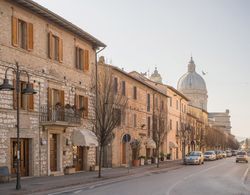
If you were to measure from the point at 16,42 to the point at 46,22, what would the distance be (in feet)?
12.9

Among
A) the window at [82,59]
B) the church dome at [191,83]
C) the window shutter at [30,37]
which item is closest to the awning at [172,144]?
the window at [82,59]

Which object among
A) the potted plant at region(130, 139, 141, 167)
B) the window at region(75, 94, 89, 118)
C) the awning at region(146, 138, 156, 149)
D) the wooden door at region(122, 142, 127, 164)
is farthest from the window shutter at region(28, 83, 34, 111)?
the awning at region(146, 138, 156, 149)

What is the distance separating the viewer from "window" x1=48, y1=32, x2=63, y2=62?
31031 millimetres

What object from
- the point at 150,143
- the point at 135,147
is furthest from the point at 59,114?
the point at 150,143

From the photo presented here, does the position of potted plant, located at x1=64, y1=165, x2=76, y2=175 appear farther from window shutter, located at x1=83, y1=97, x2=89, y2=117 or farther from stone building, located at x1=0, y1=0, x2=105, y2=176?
window shutter, located at x1=83, y1=97, x2=89, y2=117

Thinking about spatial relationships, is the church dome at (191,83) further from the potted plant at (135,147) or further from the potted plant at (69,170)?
the potted plant at (69,170)

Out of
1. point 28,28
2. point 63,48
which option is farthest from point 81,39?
point 28,28

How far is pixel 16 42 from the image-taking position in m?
27.0

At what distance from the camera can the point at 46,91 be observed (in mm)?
30422

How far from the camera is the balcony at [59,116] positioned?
97.7 ft

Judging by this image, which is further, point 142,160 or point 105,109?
point 142,160

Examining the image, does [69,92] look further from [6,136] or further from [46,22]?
[6,136]

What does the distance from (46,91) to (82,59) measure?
6.35 metres

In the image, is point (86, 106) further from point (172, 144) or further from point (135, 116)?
point (172, 144)
